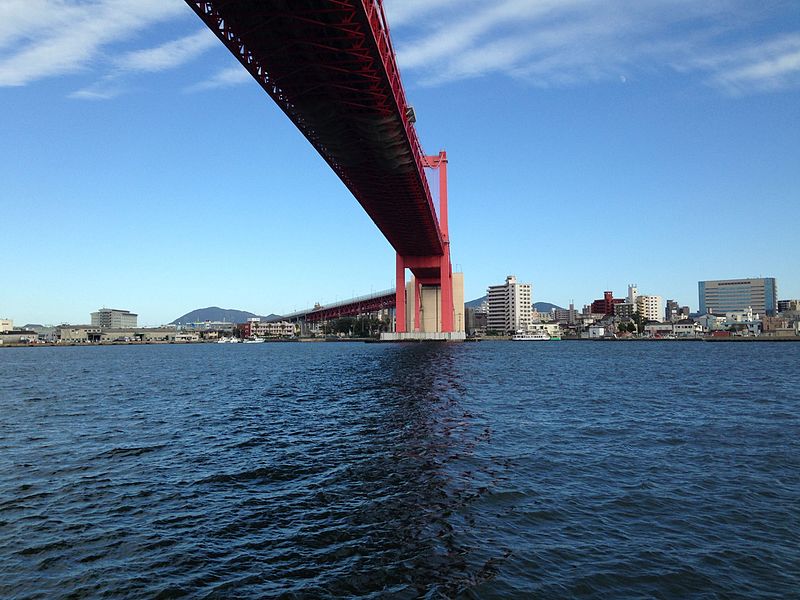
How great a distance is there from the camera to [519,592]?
5.59 metres

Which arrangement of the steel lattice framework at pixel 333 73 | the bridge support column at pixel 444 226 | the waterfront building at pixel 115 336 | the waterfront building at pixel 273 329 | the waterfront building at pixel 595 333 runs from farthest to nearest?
the waterfront building at pixel 273 329 → the waterfront building at pixel 115 336 → the waterfront building at pixel 595 333 → the bridge support column at pixel 444 226 → the steel lattice framework at pixel 333 73

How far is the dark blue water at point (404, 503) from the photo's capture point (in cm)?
591

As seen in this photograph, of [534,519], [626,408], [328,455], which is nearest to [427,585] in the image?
[534,519]

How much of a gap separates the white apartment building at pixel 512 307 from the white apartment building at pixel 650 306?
34.2m

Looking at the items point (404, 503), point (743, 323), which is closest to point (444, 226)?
point (404, 503)

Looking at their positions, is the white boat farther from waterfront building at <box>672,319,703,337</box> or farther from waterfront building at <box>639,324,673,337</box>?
waterfront building at <box>672,319,703,337</box>

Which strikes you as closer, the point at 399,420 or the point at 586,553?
the point at 586,553

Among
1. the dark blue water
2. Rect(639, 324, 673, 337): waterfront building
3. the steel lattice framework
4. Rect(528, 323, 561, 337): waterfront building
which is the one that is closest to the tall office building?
Rect(639, 324, 673, 337): waterfront building

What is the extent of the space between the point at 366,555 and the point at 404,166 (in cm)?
3587

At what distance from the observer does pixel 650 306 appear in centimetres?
17075

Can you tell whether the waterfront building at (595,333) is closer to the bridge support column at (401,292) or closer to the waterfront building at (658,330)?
the waterfront building at (658,330)

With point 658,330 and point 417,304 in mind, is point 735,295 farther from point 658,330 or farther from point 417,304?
point 417,304

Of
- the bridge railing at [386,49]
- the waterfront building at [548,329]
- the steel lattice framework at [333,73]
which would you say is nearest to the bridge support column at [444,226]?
the steel lattice framework at [333,73]

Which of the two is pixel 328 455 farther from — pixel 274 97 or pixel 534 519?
pixel 274 97
